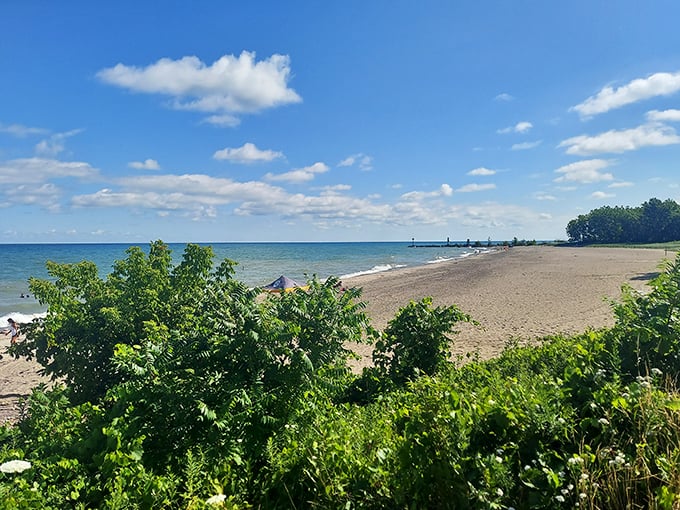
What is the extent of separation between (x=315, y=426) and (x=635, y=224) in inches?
4890

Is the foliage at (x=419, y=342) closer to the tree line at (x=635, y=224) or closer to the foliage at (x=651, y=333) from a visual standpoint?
the foliage at (x=651, y=333)

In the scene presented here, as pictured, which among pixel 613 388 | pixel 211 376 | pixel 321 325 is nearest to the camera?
pixel 613 388

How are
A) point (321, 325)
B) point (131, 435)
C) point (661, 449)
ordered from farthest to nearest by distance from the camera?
point (321, 325)
point (131, 435)
point (661, 449)

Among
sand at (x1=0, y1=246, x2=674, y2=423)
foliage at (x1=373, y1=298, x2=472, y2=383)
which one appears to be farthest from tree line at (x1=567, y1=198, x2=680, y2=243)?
foliage at (x1=373, y1=298, x2=472, y2=383)

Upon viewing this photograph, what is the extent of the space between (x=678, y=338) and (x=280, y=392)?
3539mm

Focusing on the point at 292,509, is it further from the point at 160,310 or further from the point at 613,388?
the point at 160,310

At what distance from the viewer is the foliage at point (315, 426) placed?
2.26 metres

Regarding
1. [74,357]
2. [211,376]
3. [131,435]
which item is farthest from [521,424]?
[74,357]

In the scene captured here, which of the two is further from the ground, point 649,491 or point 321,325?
point 321,325

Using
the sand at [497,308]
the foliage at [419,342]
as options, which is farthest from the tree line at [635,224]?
the foliage at [419,342]

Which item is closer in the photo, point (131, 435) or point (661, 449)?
point (661, 449)

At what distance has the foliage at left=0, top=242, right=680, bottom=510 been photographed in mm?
2264

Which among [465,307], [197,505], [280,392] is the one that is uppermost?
[280,392]

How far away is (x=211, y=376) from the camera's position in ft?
10.9
